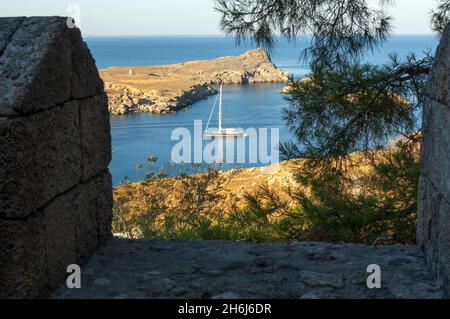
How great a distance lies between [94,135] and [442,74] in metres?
1.62

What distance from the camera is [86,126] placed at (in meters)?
2.86

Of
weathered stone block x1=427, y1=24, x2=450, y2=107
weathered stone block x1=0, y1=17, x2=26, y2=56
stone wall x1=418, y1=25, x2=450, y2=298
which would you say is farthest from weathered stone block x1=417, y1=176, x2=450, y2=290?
weathered stone block x1=0, y1=17, x2=26, y2=56

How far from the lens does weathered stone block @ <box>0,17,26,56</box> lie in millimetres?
2528

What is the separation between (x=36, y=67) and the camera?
7.63ft

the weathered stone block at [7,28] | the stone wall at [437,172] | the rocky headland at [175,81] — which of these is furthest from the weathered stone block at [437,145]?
the rocky headland at [175,81]

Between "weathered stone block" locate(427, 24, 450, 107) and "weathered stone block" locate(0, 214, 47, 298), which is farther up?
"weathered stone block" locate(427, 24, 450, 107)

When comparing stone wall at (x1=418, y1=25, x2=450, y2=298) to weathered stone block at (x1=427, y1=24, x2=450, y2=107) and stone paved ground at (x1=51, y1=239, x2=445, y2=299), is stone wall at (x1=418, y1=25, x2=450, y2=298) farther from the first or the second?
stone paved ground at (x1=51, y1=239, x2=445, y2=299)

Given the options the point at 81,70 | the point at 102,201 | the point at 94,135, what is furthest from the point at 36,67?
the point at 102,201

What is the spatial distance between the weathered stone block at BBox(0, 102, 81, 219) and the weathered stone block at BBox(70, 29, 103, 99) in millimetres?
141

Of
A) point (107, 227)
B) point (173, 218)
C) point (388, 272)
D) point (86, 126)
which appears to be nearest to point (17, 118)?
point (86, 126)

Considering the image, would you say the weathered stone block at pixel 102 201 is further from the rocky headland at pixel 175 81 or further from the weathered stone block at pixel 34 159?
the rocky headland at pixel 175 81

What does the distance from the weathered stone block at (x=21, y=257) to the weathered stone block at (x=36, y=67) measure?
1.37 ft

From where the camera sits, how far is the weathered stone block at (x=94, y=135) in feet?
9.33

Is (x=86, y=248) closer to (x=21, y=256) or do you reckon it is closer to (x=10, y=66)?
(x=21, y=256)
